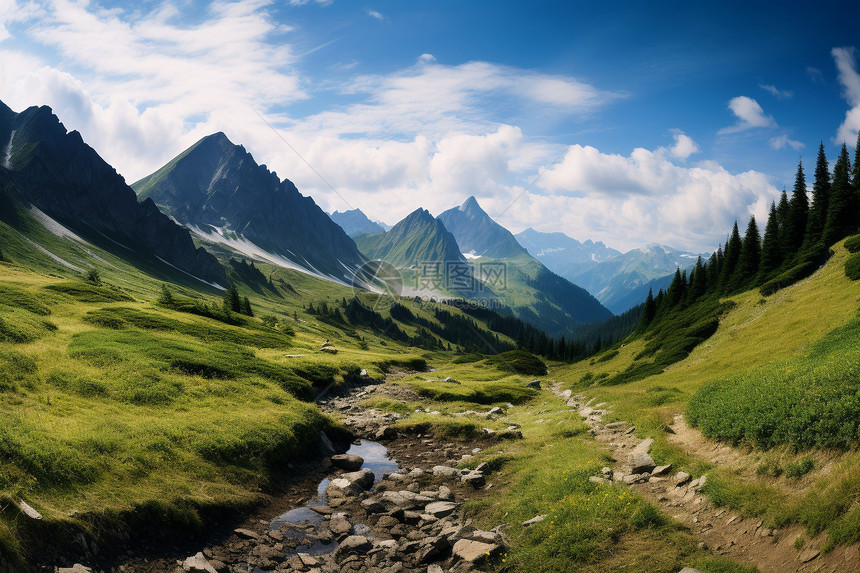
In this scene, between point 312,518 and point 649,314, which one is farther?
point 649,314

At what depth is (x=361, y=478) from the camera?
23.3m

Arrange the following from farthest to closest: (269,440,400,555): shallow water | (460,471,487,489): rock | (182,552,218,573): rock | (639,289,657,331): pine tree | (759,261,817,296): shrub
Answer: (639,289,657,331): pine tree, (759,261,817,296): shrub, (460,471,487,489): rock, (269,440,400,555): shallow water, (182,552,218,573): rock

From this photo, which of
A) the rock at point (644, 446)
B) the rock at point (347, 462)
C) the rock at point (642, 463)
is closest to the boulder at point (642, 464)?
Answer: the rock at point (642, 463)

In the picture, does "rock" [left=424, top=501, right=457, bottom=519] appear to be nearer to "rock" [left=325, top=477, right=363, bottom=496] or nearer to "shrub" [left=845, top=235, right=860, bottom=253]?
"rock" [left=325, top=477, right=363, bottom=496]

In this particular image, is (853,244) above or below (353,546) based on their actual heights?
above

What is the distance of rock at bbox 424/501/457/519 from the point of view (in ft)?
62.0

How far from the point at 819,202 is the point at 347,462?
317 ft

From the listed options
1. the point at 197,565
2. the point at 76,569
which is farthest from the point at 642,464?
the point at 76,569

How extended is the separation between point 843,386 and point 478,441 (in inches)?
832

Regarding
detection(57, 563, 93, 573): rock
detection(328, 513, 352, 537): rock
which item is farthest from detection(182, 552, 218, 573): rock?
detection(328, 513, 352, 537): rock

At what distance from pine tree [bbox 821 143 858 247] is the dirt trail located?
68.9m

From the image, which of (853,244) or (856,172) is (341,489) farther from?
(856,172)

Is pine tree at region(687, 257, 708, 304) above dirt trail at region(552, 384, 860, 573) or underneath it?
above

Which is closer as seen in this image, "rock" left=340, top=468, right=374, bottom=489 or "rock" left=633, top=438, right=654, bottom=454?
"rock" left=633, top=438, right=654, bottom=454
